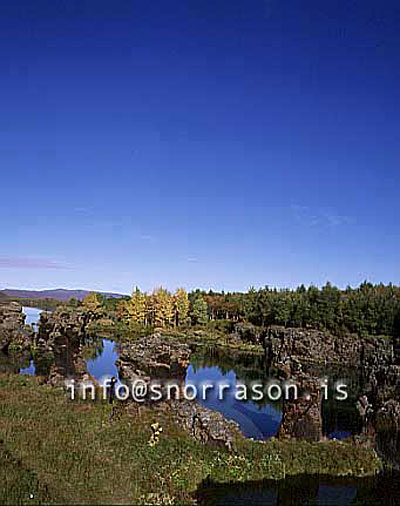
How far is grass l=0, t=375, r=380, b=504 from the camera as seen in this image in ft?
49.8

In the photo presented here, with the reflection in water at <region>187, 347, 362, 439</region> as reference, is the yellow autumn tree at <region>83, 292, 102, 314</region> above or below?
above

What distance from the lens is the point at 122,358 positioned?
25.8m

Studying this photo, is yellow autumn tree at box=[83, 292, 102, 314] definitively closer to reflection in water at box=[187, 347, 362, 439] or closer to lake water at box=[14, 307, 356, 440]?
lake water at box=[14, 307, 356, 440]

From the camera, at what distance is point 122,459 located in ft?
59.0

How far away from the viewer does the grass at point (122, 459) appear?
15.2 m

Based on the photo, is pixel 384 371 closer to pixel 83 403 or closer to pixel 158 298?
pixel 83 403

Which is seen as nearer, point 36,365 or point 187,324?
point 36,365

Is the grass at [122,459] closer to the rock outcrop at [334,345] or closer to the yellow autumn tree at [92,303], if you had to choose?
the rock outcrop at [334,345]

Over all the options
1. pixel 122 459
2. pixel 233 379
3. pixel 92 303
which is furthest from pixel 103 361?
pixel 92 303

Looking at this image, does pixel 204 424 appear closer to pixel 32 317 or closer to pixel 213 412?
pixel 213 412

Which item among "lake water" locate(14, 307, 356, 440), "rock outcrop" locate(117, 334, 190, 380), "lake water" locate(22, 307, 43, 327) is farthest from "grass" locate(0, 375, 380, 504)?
"lake water" locate(22, 307, 43, 327)

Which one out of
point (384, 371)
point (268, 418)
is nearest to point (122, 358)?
point (268, 418)

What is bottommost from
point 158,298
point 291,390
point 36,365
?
point 36,365

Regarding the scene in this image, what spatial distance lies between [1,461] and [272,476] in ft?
32.8
